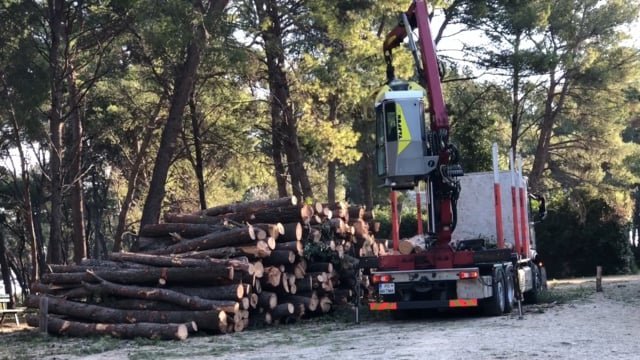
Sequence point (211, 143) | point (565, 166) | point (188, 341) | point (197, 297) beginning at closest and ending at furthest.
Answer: point (188, 341) → point (197, 297) → point (211, 143) → point (565, 166)

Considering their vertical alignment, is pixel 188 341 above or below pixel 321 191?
below

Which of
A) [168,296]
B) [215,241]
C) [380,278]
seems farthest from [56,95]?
[380,278]

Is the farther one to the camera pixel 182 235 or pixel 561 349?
pixel 182 235

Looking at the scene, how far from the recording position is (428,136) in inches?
558

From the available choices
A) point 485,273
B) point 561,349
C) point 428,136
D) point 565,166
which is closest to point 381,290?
point 485,273

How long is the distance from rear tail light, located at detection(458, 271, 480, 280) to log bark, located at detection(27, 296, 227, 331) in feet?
13.7

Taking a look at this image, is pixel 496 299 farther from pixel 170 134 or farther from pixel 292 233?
pixel 170 134

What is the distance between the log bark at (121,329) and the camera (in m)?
13.2

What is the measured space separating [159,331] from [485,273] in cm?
579

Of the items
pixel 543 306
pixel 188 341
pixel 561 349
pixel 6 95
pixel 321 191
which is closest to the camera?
pixel 561 349

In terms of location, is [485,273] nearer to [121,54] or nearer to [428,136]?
[428,136]

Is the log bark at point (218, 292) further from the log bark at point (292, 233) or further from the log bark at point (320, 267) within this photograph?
the log bark at point (320, 267)

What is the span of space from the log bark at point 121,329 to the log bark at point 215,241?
2.30 meters

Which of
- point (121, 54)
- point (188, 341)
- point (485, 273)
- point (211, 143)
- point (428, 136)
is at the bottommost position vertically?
point (188, 341)
